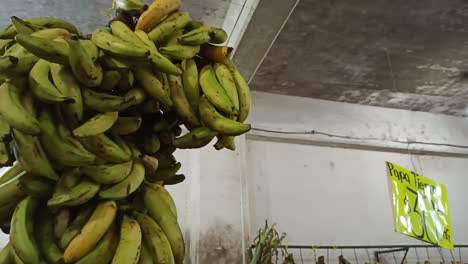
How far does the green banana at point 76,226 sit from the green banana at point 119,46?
221 millimetres

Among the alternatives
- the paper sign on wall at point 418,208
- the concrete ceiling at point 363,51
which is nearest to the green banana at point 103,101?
the concrete ceiling at point 363,51

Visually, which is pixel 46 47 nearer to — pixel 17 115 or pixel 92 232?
pixel 17 115

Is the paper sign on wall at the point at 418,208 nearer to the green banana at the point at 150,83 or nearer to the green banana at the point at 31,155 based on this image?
the green banana at the point at 150,83

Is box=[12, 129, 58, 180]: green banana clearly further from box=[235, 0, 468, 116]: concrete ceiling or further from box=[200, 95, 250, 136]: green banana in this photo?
box=[235, 0, 468, 116]: concrete ceiling

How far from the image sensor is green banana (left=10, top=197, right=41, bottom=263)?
424 mm

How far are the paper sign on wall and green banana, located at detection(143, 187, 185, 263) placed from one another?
1731mm

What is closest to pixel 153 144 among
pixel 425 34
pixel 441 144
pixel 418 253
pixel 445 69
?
pixel 425 34

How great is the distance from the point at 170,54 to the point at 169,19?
0.09m

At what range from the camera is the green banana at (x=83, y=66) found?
1.48 feet

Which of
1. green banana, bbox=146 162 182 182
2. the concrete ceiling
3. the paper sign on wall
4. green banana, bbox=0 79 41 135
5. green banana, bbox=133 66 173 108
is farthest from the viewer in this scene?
the paper sign on wall

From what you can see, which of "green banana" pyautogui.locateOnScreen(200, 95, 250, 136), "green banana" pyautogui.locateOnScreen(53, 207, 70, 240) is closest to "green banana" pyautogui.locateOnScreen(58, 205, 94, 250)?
"green banana" pyautogui.locateOnScreen(53, 207, 70, 240)

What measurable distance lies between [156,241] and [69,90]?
0.24 meters

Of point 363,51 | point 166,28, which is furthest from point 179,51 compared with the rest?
point 363,51

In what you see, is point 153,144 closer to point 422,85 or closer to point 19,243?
point 19,243
